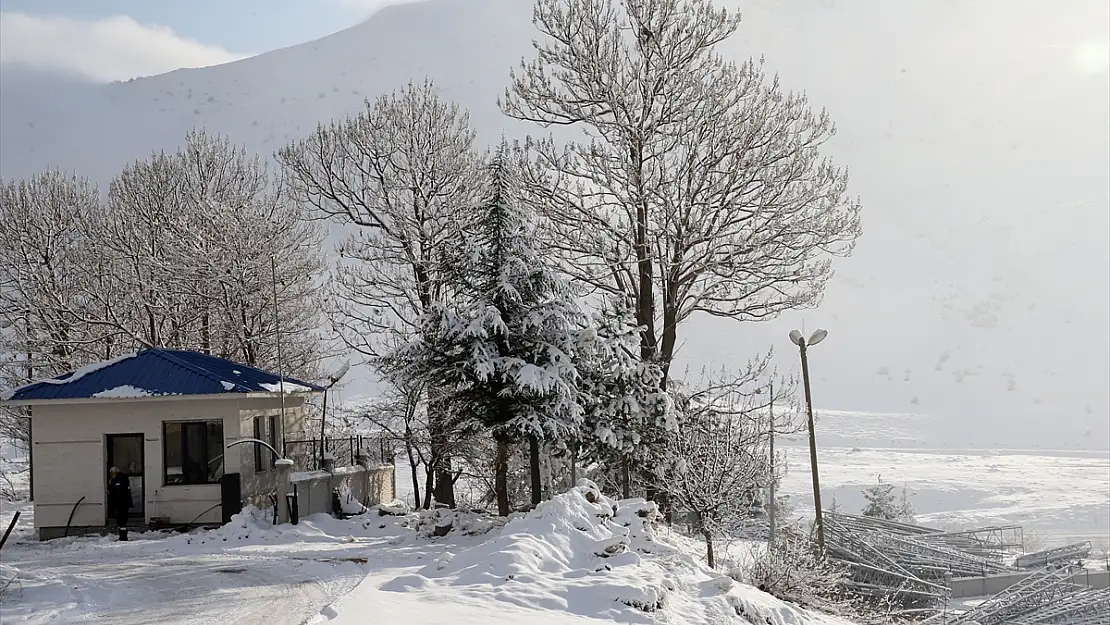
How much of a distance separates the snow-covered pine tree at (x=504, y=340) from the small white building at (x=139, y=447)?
14.5 ft

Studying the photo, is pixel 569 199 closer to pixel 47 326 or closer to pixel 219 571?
pixel 219 571

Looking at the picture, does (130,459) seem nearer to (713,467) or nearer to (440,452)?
(440,452)

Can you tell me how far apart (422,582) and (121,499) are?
434 inches

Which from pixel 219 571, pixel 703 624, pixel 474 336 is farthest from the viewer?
pixel 474 336

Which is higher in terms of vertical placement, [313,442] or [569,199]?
[569,199]

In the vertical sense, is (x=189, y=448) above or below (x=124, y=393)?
below

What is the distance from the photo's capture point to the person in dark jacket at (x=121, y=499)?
2061 centimetres

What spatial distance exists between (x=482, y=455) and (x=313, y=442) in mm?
5237

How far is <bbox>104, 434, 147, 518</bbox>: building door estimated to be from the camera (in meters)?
22.6

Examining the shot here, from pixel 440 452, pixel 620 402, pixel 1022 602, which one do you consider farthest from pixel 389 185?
pixel 1022 602

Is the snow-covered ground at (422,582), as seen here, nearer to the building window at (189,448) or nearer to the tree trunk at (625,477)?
the building window at (189,448)

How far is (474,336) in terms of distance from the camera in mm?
19734

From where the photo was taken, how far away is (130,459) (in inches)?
894

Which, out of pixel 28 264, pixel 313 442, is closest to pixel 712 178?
pixel 313 442
